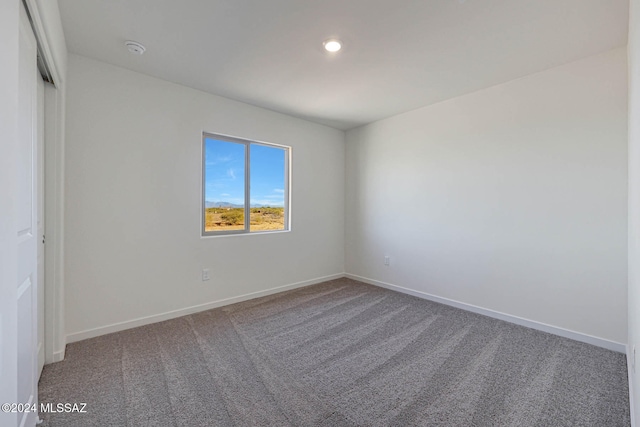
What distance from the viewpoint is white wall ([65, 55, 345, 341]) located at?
7.93 feet

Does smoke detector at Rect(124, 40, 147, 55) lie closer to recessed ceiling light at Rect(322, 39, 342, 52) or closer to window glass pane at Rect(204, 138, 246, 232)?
window glass pane at Rect(204, 138, 246, 232)

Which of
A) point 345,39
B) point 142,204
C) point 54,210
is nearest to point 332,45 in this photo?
point 345,39

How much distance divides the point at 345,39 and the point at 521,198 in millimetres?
2274

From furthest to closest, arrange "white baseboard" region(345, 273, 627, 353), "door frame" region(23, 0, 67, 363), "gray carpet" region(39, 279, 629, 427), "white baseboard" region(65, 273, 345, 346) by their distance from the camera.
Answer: "white baseboard" region(65, 273, 345, 346) → "white baseboard" region(345, 273, 627, 353) → "door frame" region(23, 0, 67, 363) → "gray carpet" region(39, 279, 629, 427)

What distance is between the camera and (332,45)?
2.21m

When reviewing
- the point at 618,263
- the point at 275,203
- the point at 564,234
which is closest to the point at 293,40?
the point at 275,203

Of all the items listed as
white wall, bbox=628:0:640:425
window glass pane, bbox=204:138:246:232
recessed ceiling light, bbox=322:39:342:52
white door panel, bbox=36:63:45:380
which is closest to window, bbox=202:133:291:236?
window glass pane, bbox=204:138:246:232

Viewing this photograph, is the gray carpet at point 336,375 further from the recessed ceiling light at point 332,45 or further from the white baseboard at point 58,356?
the recessed ceiling light at point 332,45

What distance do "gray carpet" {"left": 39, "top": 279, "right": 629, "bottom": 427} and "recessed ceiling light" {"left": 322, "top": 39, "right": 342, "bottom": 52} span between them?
2.47 m

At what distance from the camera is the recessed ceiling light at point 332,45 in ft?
A: 7.09

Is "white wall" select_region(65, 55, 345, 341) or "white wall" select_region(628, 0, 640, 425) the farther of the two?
"white wall" select_region(65, 55, 345, 341)

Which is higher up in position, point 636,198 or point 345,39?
point 345,39

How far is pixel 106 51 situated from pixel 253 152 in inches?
68.1

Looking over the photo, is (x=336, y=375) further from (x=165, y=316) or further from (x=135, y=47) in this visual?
(x=135, y=47)
